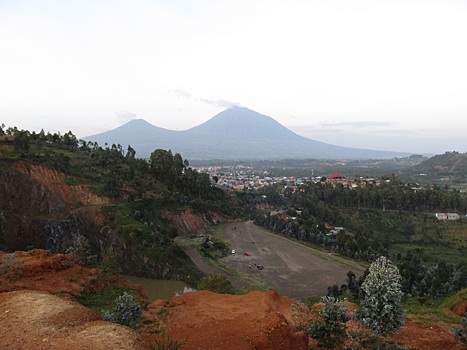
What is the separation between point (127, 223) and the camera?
3128 cm

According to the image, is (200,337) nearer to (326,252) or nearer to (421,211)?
(326,252)

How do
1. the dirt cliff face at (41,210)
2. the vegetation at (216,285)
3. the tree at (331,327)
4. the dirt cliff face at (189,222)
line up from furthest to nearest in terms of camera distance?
the dirt cliff face at (189,222) < the dirt cliff face at (41,210) < the vegetation at (216,285) < the tree at (331,327)

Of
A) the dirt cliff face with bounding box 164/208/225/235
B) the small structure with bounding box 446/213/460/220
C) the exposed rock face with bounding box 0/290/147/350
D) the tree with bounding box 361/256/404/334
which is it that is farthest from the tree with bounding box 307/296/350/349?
the small structure with bounding box 446/213/460/220

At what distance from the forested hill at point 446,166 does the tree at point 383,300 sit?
117710mm

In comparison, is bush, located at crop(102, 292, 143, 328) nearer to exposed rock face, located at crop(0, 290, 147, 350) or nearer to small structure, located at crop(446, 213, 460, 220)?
exposed rock face, located at crop(0, 290, 147, 350)

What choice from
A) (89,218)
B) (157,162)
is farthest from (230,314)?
(157,162)

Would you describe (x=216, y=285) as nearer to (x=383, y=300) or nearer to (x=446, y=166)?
(x=383, y=300)

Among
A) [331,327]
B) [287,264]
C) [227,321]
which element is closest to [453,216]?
[287,264]

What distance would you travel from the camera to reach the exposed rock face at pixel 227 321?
30.8ft

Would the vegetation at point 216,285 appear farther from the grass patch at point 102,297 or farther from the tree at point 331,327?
the tree at point 331,327

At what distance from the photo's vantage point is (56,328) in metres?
8.56

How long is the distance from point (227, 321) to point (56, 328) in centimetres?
529

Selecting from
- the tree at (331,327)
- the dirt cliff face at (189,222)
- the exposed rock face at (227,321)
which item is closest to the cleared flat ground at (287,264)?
the dirt cliff face at (189,222)

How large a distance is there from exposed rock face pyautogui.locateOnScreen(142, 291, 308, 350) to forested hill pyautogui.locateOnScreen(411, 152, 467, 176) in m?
116
